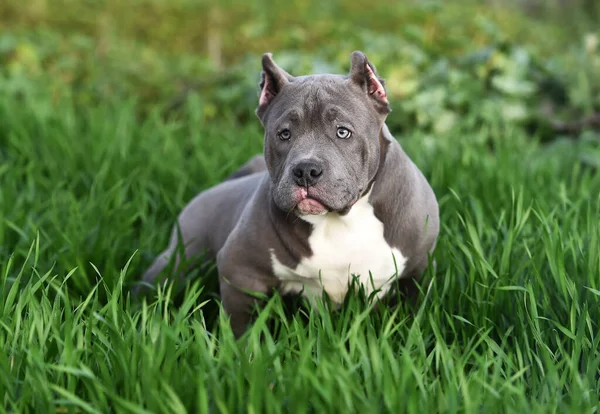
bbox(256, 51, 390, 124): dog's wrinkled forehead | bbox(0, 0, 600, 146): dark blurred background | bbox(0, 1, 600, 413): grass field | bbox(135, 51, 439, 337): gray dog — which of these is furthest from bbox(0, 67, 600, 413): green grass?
bbox(0, 0, 600, 146): dark blurred background

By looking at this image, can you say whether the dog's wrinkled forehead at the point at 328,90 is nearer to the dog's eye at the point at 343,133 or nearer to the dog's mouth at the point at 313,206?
the dog's eye at the point at 343,133

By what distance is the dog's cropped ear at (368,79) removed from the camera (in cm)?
262

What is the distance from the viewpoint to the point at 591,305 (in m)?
2.60

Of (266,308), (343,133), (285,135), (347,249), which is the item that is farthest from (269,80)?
(266,308)

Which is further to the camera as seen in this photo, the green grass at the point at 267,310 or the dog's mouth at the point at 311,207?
the dog's mouth at the point at 311,207

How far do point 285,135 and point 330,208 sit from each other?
31cm

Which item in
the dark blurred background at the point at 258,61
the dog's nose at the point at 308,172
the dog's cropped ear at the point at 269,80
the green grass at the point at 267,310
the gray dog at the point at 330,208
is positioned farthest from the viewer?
the dark blurred background at the point at 258,61

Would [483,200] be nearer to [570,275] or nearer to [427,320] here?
[570,275]

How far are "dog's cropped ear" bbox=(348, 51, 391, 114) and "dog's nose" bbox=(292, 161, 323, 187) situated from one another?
16.2 inches

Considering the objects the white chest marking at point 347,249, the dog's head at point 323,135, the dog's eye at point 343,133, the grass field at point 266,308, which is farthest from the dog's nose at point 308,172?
the grass field at point 266,308

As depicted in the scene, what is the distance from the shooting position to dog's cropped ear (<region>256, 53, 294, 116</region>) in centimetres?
269

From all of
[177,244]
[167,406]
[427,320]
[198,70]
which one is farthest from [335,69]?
[167,406]

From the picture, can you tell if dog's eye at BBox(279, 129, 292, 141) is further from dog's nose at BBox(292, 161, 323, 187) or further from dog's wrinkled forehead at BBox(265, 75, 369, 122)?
dog's nose at BBox(292, 161, 323, 187)

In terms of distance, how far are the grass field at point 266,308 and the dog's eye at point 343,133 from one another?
0.55 meters
